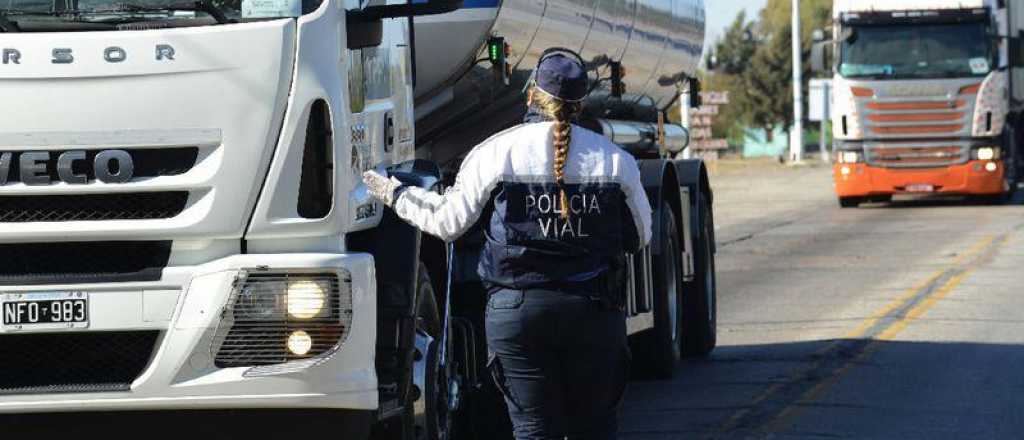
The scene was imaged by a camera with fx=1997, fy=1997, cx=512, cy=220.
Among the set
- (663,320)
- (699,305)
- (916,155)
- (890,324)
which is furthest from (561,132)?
(916,155)

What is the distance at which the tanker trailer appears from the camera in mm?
8203

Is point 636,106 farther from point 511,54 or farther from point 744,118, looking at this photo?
point 744,118

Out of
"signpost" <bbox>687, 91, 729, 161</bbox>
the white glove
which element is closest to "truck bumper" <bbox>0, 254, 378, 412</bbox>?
the white glove

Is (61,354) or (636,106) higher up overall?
(636,106)

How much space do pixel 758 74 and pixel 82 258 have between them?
93.6 metres

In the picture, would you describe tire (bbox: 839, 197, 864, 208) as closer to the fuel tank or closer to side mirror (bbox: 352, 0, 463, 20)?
the fuel tank

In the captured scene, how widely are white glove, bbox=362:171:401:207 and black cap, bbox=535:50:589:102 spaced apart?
2.15 feet

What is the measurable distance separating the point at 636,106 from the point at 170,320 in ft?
23.4

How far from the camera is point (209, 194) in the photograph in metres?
6.37

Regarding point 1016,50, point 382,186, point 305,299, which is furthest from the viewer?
point 1016,50

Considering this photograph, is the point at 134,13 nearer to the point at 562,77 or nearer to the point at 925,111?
the point at 562,77

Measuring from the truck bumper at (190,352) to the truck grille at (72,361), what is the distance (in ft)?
0.11

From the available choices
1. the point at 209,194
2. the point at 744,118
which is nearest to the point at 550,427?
the point at 209,194

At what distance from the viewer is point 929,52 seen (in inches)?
1265
